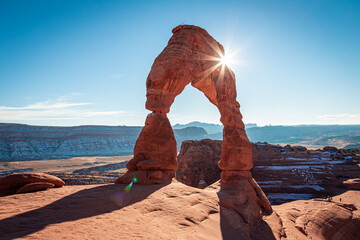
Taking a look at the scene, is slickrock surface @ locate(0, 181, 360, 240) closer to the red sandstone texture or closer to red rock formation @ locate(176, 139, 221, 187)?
the red sandstone texture

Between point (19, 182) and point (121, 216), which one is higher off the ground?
point (19, 182)

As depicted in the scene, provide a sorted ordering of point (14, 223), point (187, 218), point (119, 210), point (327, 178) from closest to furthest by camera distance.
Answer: point (14, 223) → point (119, 210) → point (187, 218) → point (327, 178)

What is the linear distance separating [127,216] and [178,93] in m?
5.95

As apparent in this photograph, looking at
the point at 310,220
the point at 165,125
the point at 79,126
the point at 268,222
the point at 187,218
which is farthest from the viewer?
the point at 79,126

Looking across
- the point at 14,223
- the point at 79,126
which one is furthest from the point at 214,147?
the point at 79,126

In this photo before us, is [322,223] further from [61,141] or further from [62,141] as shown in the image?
[61,141]

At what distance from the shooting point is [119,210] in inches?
152

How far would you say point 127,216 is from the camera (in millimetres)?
3645

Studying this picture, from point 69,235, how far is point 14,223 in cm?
96

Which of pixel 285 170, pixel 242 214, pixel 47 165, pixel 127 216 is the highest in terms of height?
pixel 127 216

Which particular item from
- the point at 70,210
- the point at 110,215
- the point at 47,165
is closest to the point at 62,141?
the point at 47,165

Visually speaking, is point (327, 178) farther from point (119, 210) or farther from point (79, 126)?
point (79, 126)

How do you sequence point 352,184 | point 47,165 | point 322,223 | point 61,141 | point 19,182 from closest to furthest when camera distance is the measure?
point 19,182, point 322,223, point 352,184, point 47,165, point 61,141

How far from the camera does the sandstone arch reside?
7.30 meters
